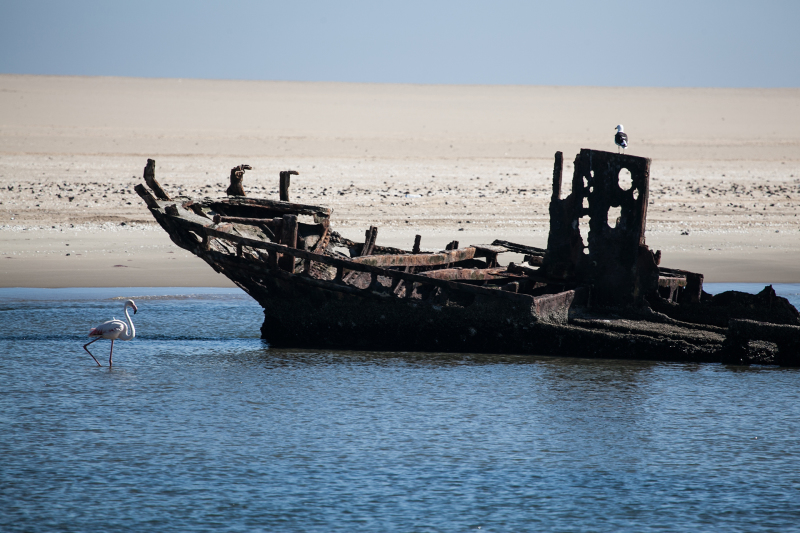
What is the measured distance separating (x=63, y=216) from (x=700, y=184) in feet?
54.0

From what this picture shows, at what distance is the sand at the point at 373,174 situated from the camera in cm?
1598

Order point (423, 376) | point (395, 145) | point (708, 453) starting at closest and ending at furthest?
point (708, 453) → point (423, 376) → point (395, 145)

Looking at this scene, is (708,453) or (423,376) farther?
(423,376)

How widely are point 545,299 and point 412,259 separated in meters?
1.64

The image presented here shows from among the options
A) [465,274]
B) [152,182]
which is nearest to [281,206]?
[152,182]

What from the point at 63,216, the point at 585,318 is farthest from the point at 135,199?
the point at 585,318

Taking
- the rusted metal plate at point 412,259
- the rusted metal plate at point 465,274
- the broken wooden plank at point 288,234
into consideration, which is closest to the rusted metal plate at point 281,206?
the rusted metal plate at point 412,259

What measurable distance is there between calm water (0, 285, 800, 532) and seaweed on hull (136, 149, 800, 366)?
258mm

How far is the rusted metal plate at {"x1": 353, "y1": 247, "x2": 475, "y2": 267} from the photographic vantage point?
962 centimetres

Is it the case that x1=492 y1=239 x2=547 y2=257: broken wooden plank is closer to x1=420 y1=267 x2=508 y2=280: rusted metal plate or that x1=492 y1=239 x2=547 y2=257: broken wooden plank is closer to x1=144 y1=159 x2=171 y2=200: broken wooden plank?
x1=420 y1=267 x2=508 y2=280: rusted metal plate

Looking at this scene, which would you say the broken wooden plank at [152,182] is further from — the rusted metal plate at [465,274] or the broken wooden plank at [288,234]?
the rusted metal plate at [465,274]

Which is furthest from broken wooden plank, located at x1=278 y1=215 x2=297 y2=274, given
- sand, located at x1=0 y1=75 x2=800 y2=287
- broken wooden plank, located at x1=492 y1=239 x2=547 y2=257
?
sand, located at x1=0 y1=75 x2=800 y2=287

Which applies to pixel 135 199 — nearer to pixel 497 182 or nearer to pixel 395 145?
pixel 497 182

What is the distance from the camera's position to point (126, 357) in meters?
9.21
